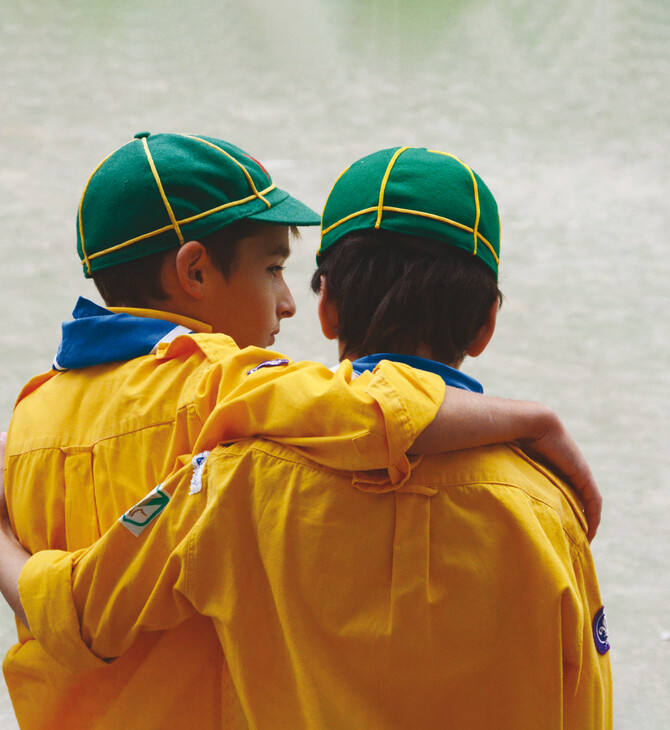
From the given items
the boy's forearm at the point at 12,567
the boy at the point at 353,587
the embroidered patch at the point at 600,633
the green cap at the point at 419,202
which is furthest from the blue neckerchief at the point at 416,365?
the boy's forearm at the point at 12,567

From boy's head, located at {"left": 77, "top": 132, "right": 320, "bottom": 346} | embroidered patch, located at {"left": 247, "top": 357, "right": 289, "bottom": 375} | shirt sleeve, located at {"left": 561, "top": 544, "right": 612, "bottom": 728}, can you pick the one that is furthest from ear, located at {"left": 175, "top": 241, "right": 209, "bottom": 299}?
shirt sleeve, located at {"left": 561, "top": 544, "right": 612, "bottom": 728}

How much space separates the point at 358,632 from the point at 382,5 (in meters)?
3.67

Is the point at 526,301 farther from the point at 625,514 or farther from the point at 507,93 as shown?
the point at 507,93

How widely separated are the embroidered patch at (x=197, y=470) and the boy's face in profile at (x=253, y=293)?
0.89ft

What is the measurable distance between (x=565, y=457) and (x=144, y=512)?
1.19 feet

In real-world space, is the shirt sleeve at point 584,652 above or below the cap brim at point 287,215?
below

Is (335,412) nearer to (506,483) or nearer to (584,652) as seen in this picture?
(506,483)

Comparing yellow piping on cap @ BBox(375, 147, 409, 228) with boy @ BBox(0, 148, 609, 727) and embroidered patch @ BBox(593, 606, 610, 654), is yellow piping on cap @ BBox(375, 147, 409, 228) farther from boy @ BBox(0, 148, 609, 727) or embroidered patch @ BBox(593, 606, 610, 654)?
embroidered patch @ BBox(593, 606, 610, 654)

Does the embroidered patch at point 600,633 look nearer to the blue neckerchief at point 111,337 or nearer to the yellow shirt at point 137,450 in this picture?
the yellow shirt at point 137,450

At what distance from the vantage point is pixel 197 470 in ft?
2.34

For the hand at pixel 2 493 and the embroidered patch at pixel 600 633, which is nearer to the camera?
the embroidered patch at pixel 600 633

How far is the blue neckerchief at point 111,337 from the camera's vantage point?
33.6 inches

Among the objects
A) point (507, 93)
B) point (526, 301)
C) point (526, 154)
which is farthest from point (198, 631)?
point (507, 93)

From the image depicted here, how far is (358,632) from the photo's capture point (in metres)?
0.70
